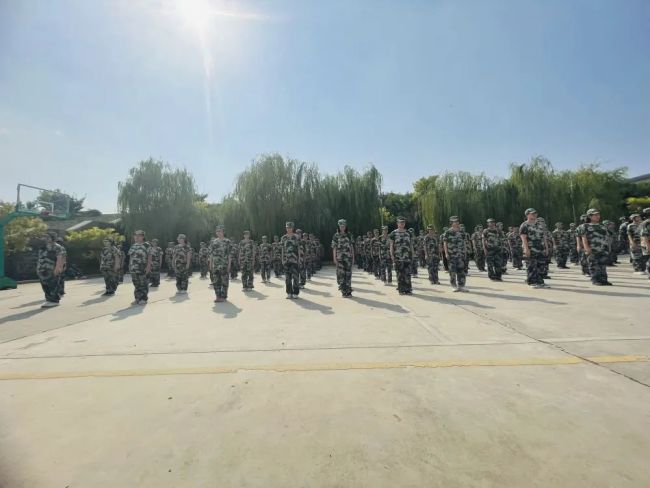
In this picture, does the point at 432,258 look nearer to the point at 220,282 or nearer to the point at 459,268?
the point at 459,268

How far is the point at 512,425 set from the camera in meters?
1.95

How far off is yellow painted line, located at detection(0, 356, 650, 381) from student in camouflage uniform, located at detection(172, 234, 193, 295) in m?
7.01

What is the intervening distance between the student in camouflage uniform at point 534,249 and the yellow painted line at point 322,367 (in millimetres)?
5155

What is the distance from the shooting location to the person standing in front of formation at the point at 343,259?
7855 mm

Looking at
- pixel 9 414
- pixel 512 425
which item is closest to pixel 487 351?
pixel 512 425

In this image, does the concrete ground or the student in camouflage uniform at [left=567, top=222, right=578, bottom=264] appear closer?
the concrete ground

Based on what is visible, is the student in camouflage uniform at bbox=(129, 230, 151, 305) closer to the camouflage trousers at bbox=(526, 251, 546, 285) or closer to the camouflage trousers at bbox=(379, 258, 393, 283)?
the camouflage trousers at bbox=(379, 258, 393, 283)

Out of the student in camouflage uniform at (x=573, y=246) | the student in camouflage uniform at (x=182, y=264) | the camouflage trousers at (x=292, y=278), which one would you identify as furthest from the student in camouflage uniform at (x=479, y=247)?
the student in camouflage uniform at (x=182, y=264)

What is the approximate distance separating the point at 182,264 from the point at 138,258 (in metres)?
1.86

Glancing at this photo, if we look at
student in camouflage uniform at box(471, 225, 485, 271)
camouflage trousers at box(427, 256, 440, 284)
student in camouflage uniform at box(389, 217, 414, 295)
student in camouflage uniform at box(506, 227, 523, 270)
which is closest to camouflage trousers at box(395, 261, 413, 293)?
student in camouflage uniform at box(389, 217, 414, 295)

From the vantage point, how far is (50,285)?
314 inches

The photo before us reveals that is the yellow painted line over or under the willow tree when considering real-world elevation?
under

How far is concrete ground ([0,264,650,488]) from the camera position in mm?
1625

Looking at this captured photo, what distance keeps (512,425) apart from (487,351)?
144cm
